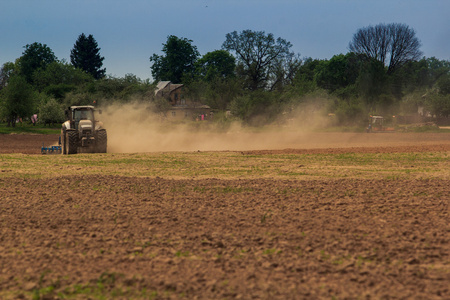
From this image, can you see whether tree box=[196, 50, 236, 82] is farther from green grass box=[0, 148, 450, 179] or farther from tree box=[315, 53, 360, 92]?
green grass box=[0, 148, 450, 179]

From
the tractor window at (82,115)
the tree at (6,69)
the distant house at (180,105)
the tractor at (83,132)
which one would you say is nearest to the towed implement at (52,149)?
the tractor at (83,132)

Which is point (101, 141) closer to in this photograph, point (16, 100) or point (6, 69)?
point (16, 100)

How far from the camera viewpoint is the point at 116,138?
3562 centimetres

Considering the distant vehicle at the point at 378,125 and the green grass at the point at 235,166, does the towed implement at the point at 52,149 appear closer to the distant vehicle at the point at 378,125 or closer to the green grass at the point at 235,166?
the green grass at the point at 235,166

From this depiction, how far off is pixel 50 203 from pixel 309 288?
312 inches

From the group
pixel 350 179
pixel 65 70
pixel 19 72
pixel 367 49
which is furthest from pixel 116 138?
pixel 19 72

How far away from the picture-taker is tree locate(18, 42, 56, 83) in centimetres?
13262

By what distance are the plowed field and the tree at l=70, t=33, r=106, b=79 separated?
123 meters

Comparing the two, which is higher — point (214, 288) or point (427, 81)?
point (427, 81)

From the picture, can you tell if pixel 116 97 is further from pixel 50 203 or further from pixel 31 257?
pixel 31 257

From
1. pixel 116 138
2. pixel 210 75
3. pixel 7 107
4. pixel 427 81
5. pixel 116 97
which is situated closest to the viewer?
pixel 116 138

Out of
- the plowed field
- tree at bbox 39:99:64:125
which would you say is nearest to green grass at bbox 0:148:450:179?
the plowed field

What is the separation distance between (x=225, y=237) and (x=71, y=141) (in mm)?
18897

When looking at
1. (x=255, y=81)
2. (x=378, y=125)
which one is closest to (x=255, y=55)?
(x=255, y=81)
